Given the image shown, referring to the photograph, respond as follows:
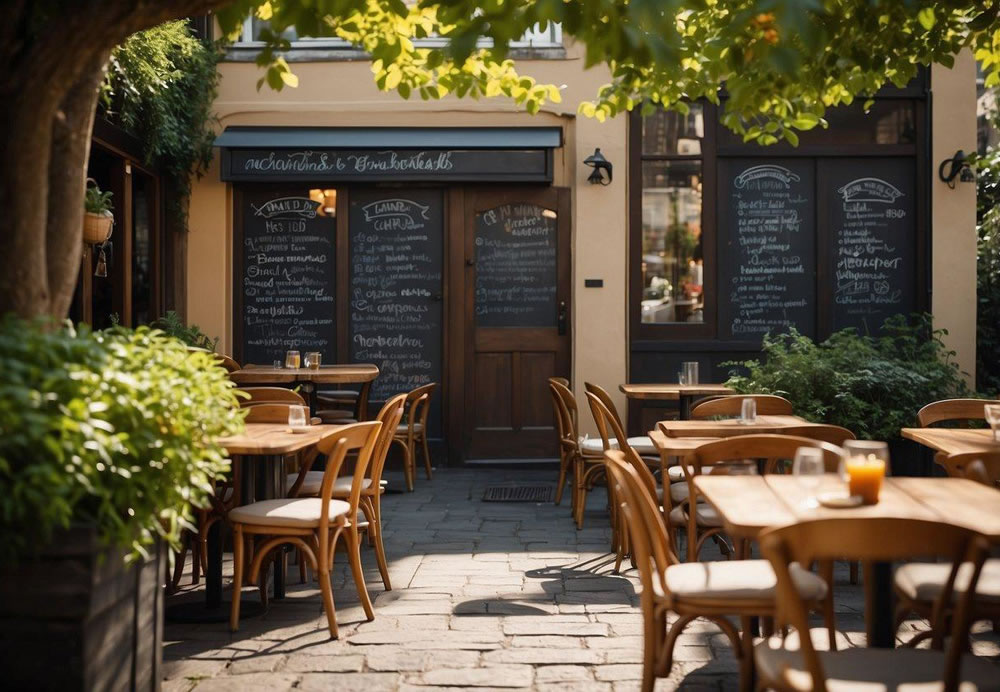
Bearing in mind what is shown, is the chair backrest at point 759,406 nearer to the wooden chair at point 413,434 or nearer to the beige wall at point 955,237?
the wooden chair at point 413,434

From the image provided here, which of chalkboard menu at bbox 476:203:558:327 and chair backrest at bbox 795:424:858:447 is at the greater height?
chalkboard menu at bbox 476:203:558:327

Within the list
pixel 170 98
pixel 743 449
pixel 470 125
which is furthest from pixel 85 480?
pixel 470 125

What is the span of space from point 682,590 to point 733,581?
0.16 m

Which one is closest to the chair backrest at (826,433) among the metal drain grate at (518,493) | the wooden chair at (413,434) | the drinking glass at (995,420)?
the drinking glass at (995,420)

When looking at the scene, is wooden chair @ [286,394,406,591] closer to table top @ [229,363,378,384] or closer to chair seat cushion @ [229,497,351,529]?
chair seat cushion @ [229,497,351,529]

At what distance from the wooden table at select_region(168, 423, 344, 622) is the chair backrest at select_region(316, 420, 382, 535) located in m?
0.05

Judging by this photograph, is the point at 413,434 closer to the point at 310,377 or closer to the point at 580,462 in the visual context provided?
the point at 310,377

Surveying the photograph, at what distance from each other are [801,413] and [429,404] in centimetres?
330

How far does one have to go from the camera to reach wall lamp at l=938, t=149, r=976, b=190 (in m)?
9.00

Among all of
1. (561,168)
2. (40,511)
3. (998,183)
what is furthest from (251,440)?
(998,183)

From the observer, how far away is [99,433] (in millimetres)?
2555

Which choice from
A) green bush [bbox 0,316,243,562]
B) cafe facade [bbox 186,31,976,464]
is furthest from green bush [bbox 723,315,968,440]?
green bush [bbox 0,316,243,562]

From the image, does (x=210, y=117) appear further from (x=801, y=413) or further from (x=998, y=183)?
(x=998, y=183)

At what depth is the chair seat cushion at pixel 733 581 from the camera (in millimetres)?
3123
